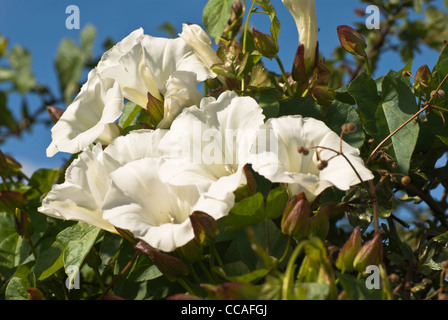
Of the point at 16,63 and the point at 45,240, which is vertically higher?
the point at 16,63

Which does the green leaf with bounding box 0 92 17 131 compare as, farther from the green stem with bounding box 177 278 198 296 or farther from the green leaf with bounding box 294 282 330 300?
the green leaf with bounding box 294 282 330 300

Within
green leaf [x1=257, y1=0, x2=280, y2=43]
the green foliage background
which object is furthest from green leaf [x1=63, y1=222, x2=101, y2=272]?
green leaf [x1=257, y1=0, x2=280, y2=43]

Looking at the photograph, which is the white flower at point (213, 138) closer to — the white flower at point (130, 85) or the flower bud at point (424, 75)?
the white flower at point (130, 85)

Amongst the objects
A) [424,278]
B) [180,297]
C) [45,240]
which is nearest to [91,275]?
[45,240]

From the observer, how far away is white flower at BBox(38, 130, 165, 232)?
71cm

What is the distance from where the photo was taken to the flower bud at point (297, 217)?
62 centimetres

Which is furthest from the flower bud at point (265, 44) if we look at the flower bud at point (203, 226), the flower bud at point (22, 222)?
the flower bud at point (22, 222)

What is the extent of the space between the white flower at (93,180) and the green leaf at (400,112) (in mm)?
348

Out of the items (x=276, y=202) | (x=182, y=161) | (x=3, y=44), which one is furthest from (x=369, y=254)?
(x=3, y=44)

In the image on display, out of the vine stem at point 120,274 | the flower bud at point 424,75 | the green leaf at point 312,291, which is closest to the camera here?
the green leaf at point 312,291

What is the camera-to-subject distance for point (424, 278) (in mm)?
713
